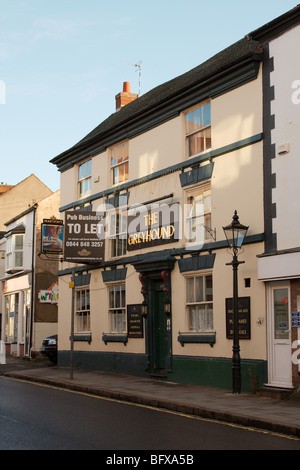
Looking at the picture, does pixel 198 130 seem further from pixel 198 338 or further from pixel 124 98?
pixel 124 98

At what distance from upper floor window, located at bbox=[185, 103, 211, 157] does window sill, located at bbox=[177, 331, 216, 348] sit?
517 cm

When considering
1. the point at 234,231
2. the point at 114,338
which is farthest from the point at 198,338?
the point at 114,338

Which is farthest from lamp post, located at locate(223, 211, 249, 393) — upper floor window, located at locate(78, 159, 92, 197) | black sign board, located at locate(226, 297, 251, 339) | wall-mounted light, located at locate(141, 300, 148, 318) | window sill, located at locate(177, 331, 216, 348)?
upper floor window, located at locate(78, 159, 92, 197)

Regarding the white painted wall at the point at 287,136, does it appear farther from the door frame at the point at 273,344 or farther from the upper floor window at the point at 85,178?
the upper floor window at the point at 85,178

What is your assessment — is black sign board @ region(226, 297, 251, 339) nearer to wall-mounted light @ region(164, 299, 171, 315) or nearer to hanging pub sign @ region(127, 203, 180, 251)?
wall-mounted light @ region(164, 299, 171, 315)

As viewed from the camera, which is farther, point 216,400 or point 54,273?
point 54,273

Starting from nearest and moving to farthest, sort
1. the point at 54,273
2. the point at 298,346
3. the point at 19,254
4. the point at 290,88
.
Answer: the point at 298,346 < the point at 290,88 < the point at 54,273 < the point at 19,254

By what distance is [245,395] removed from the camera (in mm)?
13977

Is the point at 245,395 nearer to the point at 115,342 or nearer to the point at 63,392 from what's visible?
the point at 63,392

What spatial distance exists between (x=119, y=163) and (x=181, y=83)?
348cm

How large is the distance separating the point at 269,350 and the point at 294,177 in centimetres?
406

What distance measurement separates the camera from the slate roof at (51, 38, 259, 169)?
16534 mm

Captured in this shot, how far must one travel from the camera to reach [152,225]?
1894 centimetres

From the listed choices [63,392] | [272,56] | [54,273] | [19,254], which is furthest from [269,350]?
[19,254]
